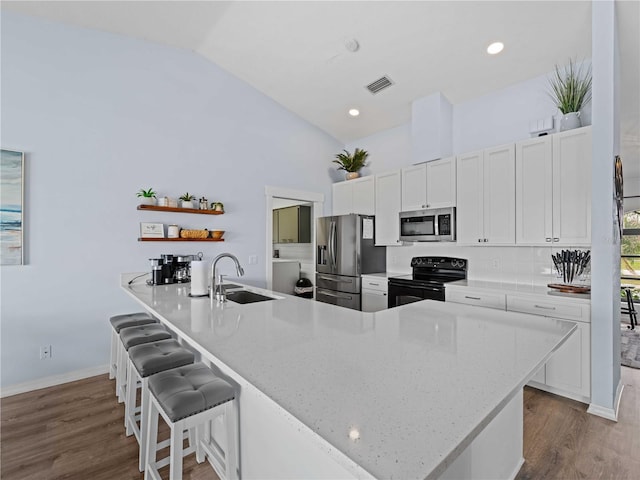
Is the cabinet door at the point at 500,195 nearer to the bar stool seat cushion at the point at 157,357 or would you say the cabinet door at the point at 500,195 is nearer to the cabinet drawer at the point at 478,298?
the cabinet drawer at the point at 478,298

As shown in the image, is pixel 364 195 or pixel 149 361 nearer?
pixel 149 361

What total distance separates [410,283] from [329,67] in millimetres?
2610

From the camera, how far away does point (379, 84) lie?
12.3 ft

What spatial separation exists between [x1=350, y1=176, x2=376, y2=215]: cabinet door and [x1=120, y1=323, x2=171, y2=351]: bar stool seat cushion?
3.06 meters

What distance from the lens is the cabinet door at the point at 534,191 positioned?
9.43 feet

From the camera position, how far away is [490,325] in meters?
1.48

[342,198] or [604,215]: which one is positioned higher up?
[342,198]

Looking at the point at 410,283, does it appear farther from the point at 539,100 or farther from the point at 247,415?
the point at 247,415

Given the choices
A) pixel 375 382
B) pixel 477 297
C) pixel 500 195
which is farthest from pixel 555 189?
pixel 375 382

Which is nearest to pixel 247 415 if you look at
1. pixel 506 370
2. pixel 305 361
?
pixel 305 361

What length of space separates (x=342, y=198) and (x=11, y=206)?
372cm

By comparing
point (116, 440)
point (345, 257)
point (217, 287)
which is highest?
point (345, 257)

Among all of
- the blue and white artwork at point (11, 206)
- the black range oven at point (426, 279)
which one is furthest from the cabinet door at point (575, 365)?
the blue and white artwork at point (11, 206)

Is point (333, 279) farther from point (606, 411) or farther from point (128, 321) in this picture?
point (606, 411)
